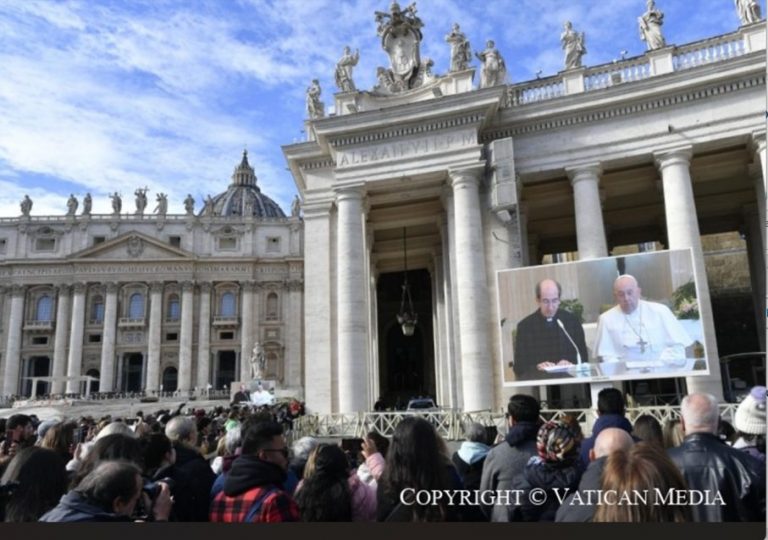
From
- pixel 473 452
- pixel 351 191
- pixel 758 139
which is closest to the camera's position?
pixel 473 452

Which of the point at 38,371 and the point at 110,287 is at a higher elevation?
the point at 110,287

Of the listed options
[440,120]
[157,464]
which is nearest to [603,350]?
[440,120]

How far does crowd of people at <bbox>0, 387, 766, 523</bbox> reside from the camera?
129 inches

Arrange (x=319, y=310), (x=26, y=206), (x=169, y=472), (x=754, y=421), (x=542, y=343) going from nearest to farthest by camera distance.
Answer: (x=754, y=421) < (x=169, y=472) < (x=542, y=343) < (x=319, y=310) < (x=26, y=206)

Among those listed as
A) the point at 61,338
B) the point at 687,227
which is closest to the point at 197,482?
the point at 687,227

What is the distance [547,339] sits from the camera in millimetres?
14711

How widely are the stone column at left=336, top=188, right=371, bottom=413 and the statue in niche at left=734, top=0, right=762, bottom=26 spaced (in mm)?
11941

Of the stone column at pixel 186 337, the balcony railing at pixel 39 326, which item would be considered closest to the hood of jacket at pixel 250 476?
the stone column at pixel 186 337

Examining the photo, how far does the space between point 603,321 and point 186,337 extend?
53.8 meters

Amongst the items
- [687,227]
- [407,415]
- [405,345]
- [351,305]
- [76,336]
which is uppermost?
[76,336]

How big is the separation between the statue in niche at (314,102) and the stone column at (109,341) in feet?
Result: 158

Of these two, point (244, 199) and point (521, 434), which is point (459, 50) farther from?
point (244, 199)

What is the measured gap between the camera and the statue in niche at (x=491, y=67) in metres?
18.4

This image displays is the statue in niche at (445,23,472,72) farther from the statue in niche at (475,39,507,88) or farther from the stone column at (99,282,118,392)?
the stone column at (99,282,118,392)
